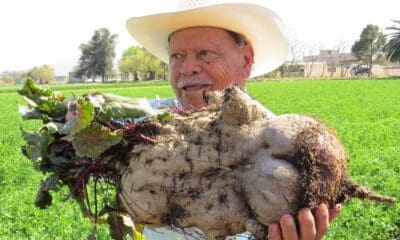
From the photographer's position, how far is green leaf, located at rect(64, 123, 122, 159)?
6.89 ft

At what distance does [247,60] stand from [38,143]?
4.59 ft

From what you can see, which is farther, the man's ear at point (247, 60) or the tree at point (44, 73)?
the tree at point (44, 73)

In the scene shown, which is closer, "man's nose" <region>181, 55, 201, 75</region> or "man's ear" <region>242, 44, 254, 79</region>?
"man's nose" <region>181, 55, 201, 75</region>

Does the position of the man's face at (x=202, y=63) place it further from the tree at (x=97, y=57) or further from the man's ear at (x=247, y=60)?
the tree at (x=97, y=57)

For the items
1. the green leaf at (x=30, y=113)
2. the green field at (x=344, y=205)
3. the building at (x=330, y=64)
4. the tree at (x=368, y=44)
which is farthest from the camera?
the building at (x=330, y=64)

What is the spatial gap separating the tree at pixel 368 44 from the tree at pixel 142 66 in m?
38.7

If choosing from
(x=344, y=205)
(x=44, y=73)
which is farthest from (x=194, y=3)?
(x=44, y=73)

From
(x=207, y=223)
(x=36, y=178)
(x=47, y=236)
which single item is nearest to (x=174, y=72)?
(x=207, y=223)

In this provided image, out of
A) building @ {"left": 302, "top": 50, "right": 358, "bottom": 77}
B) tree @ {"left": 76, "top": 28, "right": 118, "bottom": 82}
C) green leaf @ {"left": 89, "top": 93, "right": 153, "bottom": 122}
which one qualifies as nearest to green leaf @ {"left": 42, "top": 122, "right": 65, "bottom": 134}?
green leaf @ {"left": 89, "top": 93, "right": 153, "bottom": 122}

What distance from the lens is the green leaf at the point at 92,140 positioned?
2.10m

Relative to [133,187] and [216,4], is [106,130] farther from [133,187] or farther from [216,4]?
[216,4]

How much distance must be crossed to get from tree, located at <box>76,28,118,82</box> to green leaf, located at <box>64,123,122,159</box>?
114509 mm

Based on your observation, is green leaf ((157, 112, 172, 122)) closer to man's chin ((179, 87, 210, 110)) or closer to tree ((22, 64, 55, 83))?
man's chin ((179, 87, 210, 110))

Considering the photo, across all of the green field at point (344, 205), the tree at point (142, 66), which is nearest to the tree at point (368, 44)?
the tree at point (142, 66)
